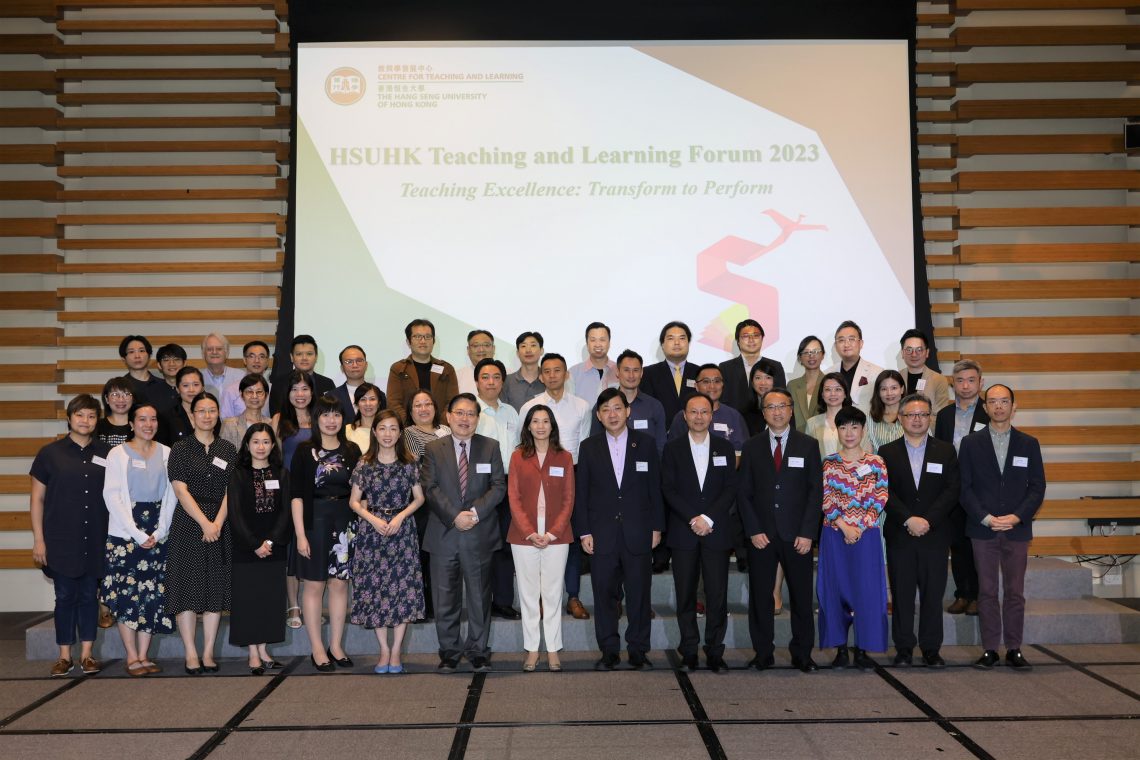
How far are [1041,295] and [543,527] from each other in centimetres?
422

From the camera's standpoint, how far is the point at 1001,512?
16.2 ft

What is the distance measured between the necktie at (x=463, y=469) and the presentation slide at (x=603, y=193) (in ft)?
5.52

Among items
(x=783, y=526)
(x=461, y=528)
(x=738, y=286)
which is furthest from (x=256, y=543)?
(x=738, y=286)

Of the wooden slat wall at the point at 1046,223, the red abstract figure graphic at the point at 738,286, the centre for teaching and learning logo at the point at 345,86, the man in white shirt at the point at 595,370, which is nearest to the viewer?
the man in white shirt at the point at 595,370

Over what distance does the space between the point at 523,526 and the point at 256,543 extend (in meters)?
1.32

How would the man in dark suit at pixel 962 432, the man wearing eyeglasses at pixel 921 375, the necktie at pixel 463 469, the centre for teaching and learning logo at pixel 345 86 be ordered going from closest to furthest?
1. the necktie at pixel 463 469
2. the man in dark suit at pixel 962 432
3. the man wearing eyeglasses at pixel 921 375
4. the centre for teaching and learning logo at pixel 345 86

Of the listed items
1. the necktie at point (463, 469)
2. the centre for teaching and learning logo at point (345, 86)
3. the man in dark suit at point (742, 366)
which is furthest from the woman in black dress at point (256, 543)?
the centre for teaching and learning logo at point (345, 86)

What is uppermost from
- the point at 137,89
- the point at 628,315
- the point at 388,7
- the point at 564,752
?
the point at 388,7

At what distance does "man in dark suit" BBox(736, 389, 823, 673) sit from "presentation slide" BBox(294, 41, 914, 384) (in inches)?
67.6

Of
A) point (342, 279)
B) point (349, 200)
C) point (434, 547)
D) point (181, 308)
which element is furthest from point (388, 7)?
point (434, 547)

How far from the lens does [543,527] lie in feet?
16.1

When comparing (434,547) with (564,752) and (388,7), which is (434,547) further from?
(388,7)

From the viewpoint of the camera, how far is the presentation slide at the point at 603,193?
6547 millimetres

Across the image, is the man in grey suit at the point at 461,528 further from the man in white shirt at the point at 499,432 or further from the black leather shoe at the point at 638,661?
the black leather shoe at the point at 638,661
